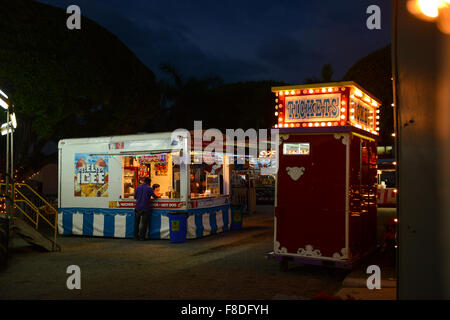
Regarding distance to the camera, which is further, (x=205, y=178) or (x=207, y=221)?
(x=205, y=178)

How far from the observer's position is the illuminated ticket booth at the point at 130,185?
1258cm

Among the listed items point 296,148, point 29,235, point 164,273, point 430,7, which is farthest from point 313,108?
point 29,235

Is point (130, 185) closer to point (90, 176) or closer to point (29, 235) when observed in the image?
point (90, 176)

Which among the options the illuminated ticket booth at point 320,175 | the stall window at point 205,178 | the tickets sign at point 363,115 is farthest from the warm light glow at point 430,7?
the stall window at point 205,178

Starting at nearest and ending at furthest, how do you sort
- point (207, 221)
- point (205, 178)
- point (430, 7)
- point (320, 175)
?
1. point (430, 7)
2. point (320, 175)
3. point (207, 221)
4. point (205, 178)

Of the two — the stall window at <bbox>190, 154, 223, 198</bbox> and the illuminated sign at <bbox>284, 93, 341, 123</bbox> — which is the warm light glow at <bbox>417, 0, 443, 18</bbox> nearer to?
the illuminated sign at <bbox>284, 93, 341, 123</bbox>

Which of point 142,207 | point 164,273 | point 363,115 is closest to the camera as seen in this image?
point 164,273

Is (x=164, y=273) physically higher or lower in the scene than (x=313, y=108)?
lower


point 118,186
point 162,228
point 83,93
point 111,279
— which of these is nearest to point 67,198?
point 118,186

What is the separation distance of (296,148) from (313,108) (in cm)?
83

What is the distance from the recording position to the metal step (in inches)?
407

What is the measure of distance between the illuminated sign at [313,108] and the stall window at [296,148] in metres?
0.47

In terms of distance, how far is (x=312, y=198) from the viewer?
8.08 metres

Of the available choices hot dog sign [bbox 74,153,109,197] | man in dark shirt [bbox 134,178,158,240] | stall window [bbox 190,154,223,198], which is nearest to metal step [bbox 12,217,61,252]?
man in dark shirt [bbox 134,178,158,240]
